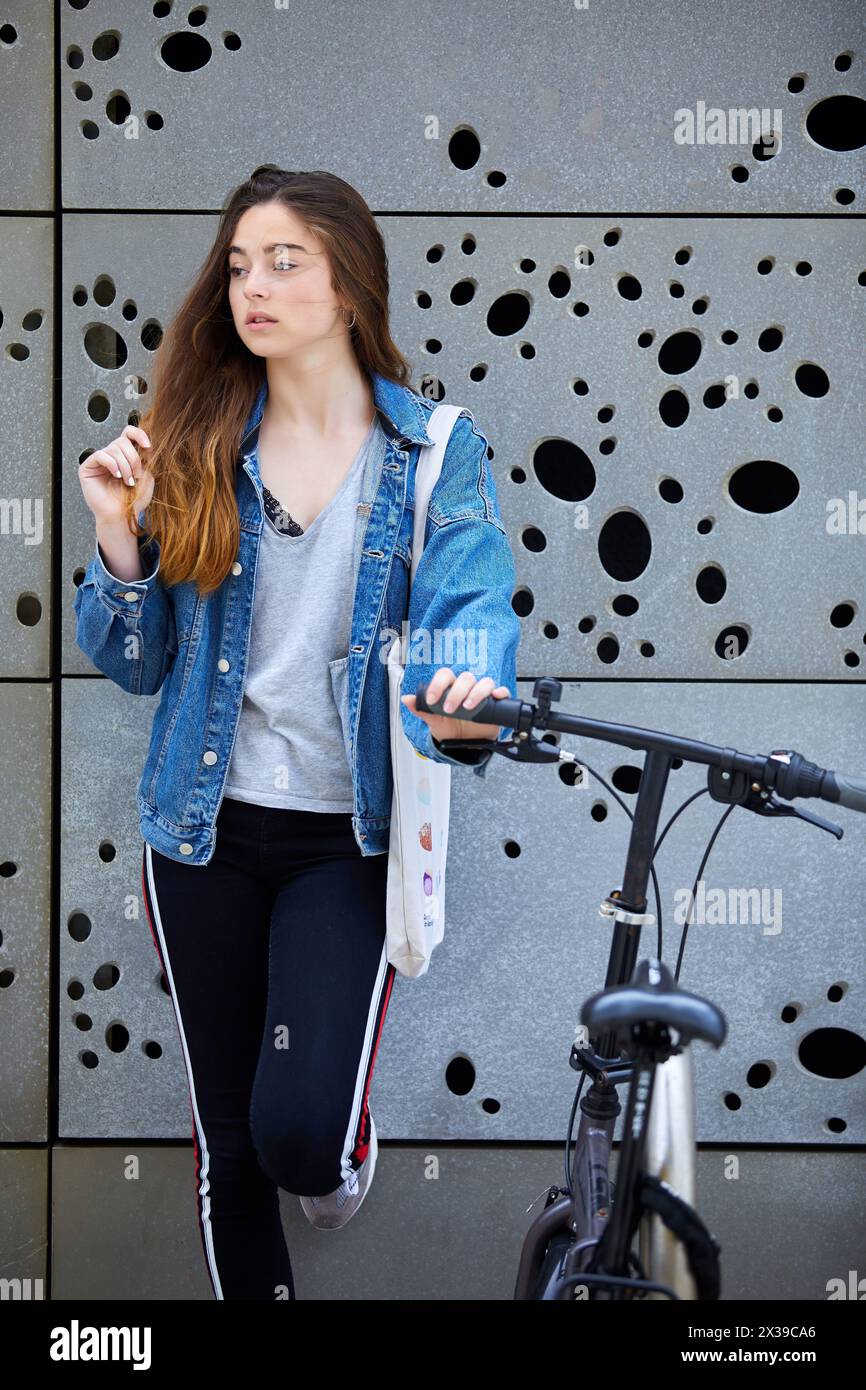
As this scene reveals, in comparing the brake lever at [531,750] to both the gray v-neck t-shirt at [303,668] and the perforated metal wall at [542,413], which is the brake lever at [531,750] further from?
the perforated metal wall at [542,413]

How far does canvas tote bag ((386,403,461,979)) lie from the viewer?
2217 mm

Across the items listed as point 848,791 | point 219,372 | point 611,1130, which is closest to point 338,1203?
point 611,1130

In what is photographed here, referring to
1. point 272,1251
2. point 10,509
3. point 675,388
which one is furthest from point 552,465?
point 272,1251

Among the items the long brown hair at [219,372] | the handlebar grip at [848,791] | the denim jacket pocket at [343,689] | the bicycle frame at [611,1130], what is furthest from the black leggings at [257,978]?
the handlebar grip at [848,791]

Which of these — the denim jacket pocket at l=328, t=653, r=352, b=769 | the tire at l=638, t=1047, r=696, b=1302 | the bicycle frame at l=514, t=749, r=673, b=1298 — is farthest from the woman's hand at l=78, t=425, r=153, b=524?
the tire at l=638, t=1047, r=696, b=1302

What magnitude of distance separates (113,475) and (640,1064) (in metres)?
1.29

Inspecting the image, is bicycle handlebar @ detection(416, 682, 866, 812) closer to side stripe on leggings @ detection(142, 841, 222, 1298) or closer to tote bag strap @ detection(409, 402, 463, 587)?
tote bag strap @ detection(409, 402, 463, 587)

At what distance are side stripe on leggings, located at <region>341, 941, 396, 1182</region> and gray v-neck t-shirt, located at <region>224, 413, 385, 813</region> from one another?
32 cm

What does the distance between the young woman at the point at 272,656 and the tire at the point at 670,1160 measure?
2.21 ft

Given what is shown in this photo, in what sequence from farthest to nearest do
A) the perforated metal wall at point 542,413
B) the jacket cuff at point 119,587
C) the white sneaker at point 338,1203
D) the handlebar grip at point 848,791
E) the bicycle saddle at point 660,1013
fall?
the perforated metal wall at point 542,413 < the white sneaker at point 338,1203 < the jacket cuff at point 119,587 < the handlebar grip at point 848,791 < the bicycle saddle at point 660,1013

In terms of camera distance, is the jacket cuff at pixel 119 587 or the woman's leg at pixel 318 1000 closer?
the woman's leg at pixel 318 1000

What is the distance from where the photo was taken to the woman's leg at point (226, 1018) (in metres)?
2.22

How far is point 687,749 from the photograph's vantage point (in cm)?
175

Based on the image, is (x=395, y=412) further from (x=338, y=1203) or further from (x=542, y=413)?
(x=338, y=1203)
